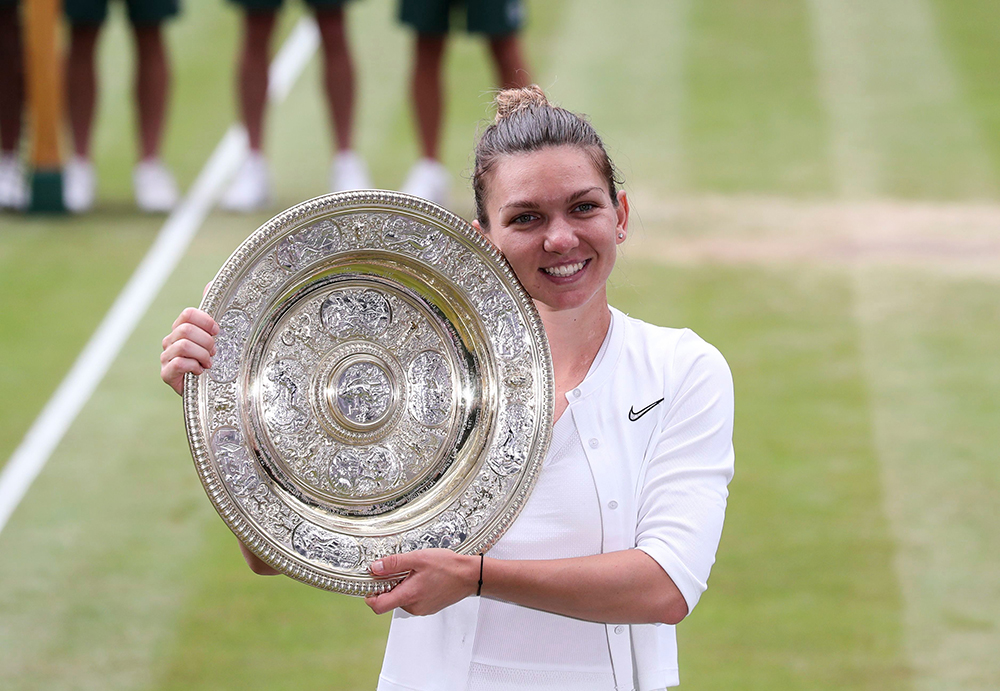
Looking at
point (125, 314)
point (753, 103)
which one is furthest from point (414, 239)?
point (753, 103)

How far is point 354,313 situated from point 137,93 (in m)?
5.26

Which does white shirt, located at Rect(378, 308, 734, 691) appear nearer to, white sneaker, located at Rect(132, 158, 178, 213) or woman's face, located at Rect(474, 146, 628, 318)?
woman's face, located at Rect(474, 146, 628, 318)

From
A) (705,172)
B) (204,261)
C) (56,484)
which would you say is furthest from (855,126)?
(56,484)

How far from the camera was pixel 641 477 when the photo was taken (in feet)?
6.64

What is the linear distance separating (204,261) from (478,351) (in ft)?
14.8

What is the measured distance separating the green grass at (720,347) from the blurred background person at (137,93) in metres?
0.19

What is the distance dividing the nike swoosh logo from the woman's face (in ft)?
0.58

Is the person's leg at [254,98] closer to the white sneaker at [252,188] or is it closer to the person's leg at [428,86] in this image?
the white sneaker at [252,188]

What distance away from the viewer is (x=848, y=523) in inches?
175

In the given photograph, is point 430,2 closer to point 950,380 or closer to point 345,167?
point 345,167

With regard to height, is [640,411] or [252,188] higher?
[252,188]

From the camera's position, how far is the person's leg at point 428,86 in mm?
6668

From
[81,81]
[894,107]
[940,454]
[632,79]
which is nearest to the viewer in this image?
[940,454]

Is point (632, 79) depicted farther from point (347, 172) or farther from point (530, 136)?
point (530, 136)
